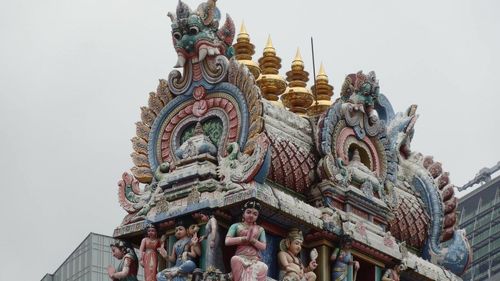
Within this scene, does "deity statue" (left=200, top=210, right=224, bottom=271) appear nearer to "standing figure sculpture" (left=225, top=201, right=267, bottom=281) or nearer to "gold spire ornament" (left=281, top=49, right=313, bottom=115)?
"standing figure sculpture" (left=225, top=201, right=267, bottom=281)

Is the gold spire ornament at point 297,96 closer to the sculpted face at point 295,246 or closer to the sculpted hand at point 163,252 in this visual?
the sculpted face at point 295,246

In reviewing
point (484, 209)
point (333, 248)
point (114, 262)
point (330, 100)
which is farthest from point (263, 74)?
point (484, 209)

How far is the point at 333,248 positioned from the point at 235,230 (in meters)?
2.55

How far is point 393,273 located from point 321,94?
4076mm

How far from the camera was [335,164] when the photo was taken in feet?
113

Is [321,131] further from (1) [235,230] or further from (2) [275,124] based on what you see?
(1) [235,230]

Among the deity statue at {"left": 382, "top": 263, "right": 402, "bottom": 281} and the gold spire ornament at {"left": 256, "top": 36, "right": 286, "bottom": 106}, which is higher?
the gold spire ornament at {"left": 256, "top": 36, "right": 286, "bottom": 106}

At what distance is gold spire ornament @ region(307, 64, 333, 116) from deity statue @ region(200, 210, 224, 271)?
4.57 metres

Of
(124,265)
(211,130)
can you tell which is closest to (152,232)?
(124,265)

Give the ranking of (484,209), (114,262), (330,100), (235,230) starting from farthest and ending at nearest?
(484,209) < (114,262) < (330,100) < (235,230)

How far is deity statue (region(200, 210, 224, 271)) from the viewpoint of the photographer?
32281mm

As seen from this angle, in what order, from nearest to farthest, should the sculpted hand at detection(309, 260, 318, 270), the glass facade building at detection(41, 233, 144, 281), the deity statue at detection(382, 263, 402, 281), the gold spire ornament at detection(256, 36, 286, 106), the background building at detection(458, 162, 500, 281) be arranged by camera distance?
the sculpted hand at detection(309, 260, 318, 270), the deity statue at detection(382, 263, 402, 281), the gold spire ornament at detection(256, 36, 286, 106), the glass facade building at detection(41, 233, 144, 281), the background building at detection(458, 162, 500, 281)

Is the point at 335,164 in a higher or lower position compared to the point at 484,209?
lower

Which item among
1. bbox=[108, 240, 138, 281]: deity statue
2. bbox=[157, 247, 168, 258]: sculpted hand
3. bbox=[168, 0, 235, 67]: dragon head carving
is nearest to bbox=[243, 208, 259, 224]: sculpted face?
bbox=[157, 247, 168, 258]: sculpted hand
